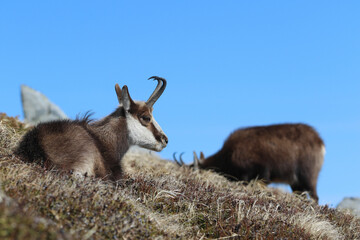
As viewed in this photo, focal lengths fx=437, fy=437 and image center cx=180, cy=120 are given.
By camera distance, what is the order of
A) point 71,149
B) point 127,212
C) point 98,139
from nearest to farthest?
point 127,212
point 71,149
point 98,139

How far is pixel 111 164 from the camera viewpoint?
6.51m

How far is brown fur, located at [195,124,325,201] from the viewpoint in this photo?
1358cm

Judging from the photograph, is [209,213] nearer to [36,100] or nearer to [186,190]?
[186,190]

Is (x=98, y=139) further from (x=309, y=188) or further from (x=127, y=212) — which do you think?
(x=309, y=188)

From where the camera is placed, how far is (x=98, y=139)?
6.59 meters

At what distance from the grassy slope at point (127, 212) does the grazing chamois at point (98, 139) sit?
0.32 meters

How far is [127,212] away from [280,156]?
31.6ft

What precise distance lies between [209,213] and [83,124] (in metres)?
2.36

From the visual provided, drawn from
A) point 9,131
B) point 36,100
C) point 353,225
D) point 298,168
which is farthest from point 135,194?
point 36,100

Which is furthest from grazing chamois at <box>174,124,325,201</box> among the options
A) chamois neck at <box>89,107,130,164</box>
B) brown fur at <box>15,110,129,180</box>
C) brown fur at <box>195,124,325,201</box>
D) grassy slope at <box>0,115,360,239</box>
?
brown fur at <box>15,110,129,180</box>

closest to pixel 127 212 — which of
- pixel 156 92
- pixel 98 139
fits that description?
pixel 98 139

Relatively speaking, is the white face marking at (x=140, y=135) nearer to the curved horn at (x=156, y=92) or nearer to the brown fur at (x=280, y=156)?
the curved horn at (x=156, y=92)

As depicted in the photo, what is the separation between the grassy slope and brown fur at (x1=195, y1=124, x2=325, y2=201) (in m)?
5.64

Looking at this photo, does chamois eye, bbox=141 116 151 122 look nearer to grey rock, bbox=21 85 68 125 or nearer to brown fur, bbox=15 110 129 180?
brown fur, bbox=15 110 129 180
